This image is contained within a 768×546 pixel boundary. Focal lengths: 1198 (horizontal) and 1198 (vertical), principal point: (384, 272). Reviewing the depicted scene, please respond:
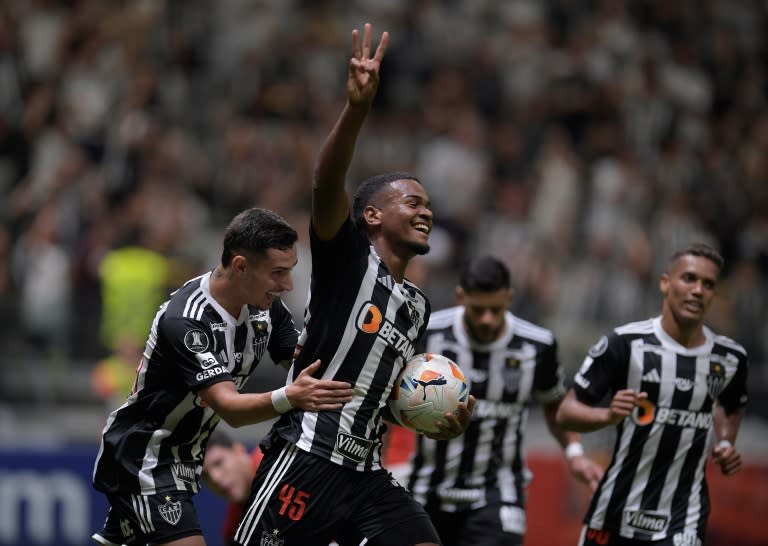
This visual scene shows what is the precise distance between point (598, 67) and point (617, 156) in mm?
1937

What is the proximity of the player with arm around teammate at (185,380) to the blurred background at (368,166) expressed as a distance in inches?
204

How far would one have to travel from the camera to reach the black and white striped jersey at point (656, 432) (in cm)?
670

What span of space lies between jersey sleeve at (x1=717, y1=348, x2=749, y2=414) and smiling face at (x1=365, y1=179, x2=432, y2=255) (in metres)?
2.34

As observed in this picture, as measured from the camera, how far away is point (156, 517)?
228 inches

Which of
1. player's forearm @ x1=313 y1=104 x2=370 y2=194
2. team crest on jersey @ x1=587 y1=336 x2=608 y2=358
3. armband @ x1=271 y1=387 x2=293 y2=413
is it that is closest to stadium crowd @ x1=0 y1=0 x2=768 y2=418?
team crest on jersey @ x1=587 y1=336 x2=608 y2=358

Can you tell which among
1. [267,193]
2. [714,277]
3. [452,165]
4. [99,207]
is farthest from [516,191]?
[714,277]

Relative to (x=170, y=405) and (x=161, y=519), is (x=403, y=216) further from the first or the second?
(x=161, y=519)

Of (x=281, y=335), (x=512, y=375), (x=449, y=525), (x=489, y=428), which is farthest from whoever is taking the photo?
(x=512, y=375)

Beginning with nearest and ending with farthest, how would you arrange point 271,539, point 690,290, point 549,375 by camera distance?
1. point 271,539
2. point 690,290
3. point 549,375

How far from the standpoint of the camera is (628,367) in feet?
22.4

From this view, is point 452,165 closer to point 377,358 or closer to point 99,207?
point 99,207

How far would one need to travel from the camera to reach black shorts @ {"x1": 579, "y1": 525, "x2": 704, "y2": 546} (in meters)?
6.62

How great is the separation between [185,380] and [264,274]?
624 millimetres

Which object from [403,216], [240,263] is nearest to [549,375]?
[403,216]
